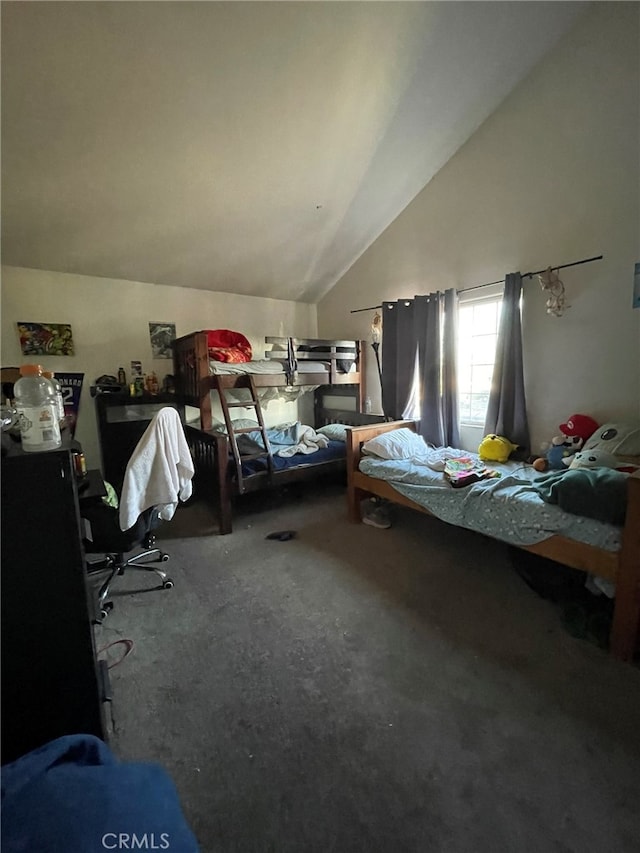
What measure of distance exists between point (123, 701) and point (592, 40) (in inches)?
175

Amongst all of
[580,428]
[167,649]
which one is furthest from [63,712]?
[580,428]

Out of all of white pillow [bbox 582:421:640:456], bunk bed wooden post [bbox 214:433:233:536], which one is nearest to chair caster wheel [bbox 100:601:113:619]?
bunk bed wooden post [bbox 214:433:233:536]

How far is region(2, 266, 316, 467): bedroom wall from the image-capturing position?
10.2ft

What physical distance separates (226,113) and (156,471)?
2.18 meters

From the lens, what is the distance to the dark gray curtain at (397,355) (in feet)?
11.5

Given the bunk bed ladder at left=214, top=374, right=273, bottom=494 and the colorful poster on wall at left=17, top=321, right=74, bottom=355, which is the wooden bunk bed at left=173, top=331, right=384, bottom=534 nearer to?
the bunk bed ladder at left=214, top=374, right=273, bottom=494

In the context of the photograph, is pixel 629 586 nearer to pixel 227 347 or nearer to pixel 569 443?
pixel 569 443

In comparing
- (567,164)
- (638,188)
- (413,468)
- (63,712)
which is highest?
(567,164)

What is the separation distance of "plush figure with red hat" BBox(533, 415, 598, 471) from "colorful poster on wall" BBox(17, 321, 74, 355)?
13.3ft

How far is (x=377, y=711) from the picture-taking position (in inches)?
54.3

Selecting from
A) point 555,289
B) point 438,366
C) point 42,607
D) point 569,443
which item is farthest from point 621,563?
point 42,607

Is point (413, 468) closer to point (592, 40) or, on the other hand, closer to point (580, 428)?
point (580, 428)

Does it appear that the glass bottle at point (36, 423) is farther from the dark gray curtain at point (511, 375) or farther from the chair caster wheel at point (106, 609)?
the dark gray curtain at point (511, 375)

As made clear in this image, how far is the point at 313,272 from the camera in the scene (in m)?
4.15
